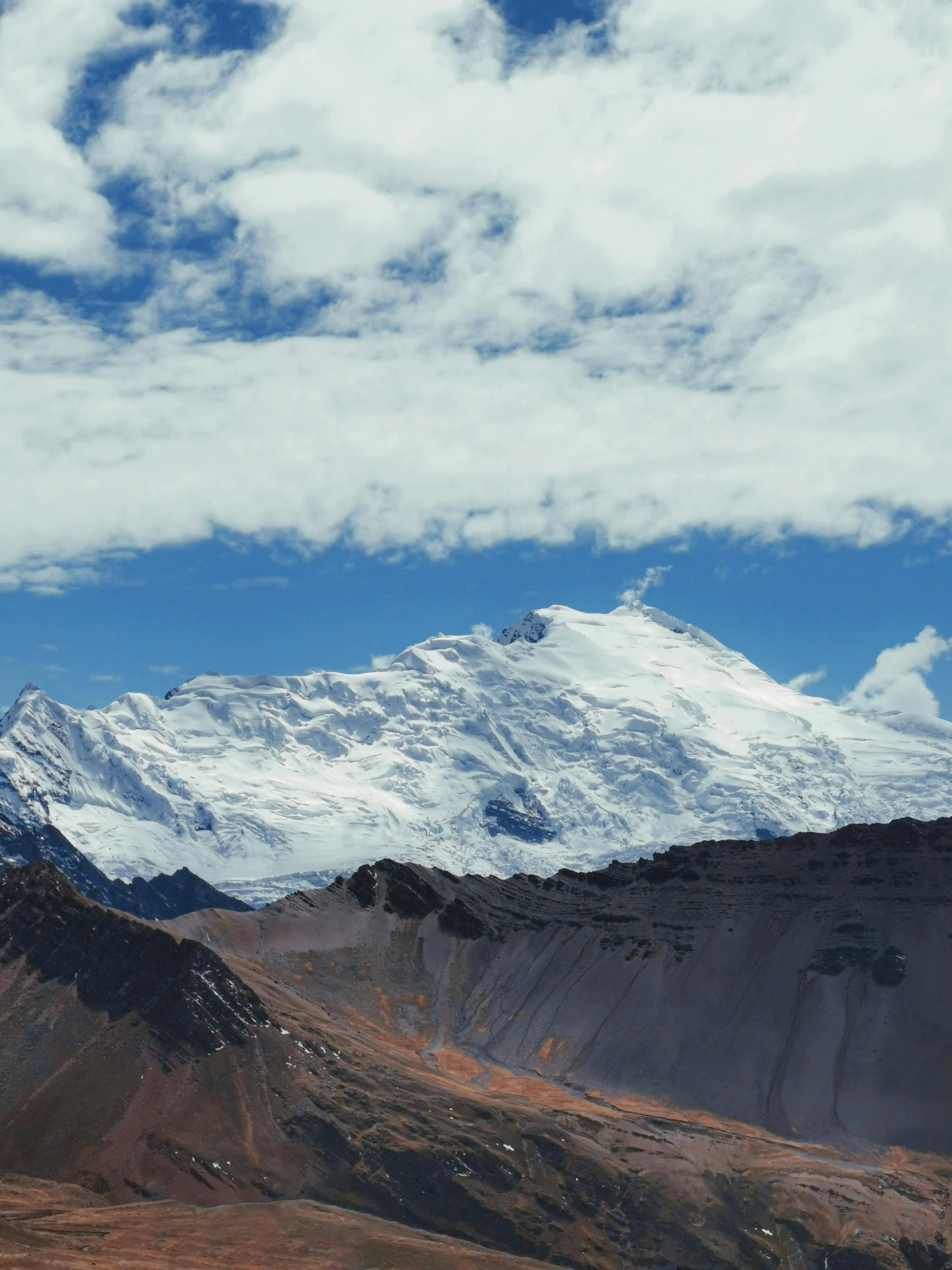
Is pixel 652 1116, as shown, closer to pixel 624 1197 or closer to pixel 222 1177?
pixel 624 1197

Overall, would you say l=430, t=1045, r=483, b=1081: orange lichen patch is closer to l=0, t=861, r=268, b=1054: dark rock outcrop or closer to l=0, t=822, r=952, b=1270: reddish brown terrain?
l=0, t=822, r=952, b=1270: reddish brown terrain

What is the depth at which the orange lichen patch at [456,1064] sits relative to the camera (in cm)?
18150

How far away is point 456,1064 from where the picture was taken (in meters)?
187

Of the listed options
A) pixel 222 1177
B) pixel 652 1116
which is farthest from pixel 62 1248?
pixel 652 1116

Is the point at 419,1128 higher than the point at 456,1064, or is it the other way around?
the point at 456,1064

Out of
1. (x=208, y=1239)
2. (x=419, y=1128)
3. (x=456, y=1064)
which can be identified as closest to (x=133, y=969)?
(x=419, y=1128)

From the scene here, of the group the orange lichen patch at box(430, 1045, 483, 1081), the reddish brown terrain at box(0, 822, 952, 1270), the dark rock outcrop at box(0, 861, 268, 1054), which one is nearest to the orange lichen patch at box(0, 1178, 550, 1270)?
the reddish brown terrain at box(0, 822, 952, 1270)

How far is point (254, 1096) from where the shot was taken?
148m

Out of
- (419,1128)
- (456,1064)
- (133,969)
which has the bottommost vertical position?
(419,1128)

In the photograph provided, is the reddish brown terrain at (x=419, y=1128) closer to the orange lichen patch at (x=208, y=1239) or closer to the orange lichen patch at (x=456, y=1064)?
the orange lichen patch at (x=208, y=1239)

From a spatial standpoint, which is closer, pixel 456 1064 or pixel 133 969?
pixel 133 969

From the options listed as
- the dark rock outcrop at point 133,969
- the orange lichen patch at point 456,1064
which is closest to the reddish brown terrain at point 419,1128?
the dark rock outcrop at point 133,969

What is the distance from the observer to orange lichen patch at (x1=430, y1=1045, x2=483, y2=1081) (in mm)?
181500

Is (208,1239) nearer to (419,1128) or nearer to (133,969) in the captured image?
(419,1128)
